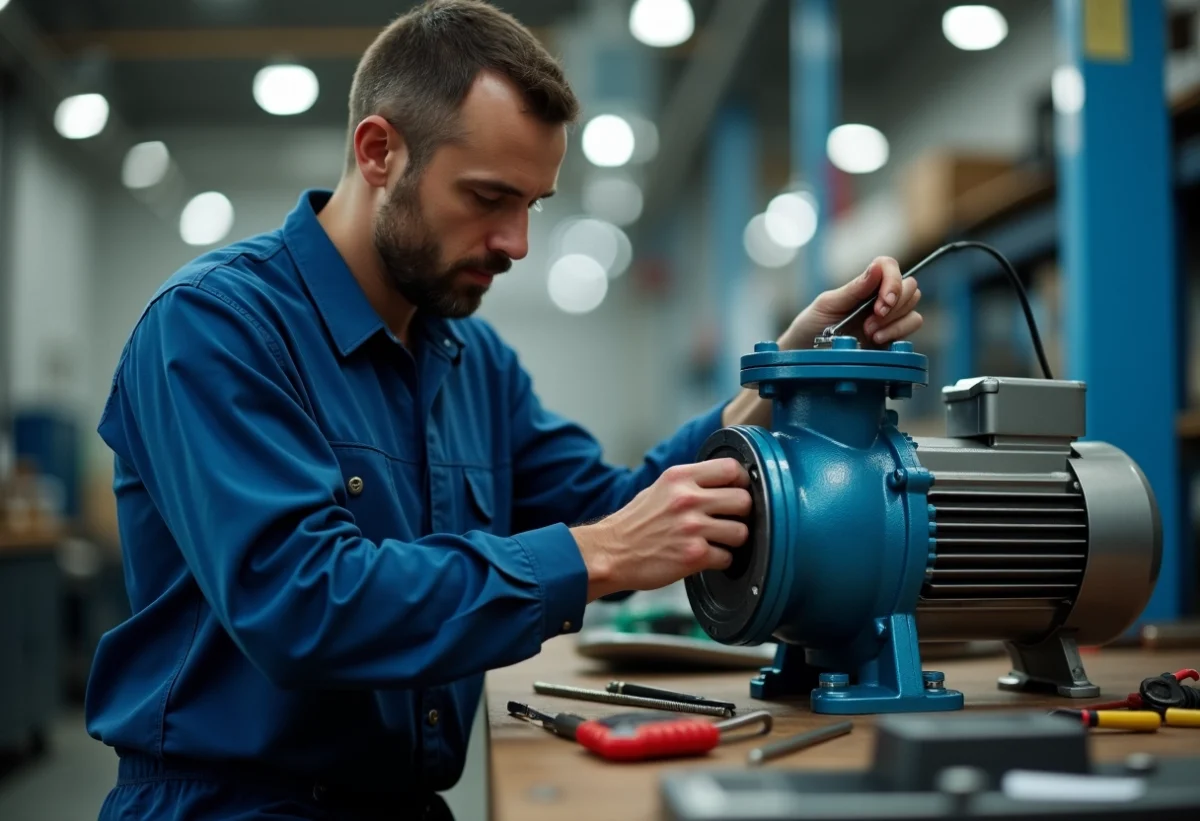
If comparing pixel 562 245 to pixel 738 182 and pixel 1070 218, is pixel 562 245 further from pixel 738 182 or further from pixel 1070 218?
pixel 1070 218

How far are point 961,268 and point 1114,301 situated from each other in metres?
2.28

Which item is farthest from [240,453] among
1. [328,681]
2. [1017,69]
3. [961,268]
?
[1017,69]

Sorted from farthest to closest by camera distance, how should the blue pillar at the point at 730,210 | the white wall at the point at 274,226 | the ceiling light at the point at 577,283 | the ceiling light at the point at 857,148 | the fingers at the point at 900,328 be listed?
the ceiling light at the point at 577,283 → the white wall at the point at 274,226 → the ceiling light at the point at 857,148 → the blue pillar at the point at 730,210 → the fingers at the point at 900,328

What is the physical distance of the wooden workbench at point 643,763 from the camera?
72 cm

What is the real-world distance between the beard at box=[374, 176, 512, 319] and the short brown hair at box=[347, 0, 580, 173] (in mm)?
47

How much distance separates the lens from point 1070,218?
204 centimetres

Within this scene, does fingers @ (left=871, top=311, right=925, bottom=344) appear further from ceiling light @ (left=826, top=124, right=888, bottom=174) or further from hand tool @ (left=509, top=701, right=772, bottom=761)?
ceiling light @ (left=826, top=124, right=888, bottom=174)

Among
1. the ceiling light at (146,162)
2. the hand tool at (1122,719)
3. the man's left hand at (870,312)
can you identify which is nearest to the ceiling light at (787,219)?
the ceiling light at (146,162)

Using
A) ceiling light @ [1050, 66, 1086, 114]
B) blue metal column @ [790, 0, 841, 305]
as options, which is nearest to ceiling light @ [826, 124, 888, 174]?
blue metal column @ [790, 0, 841, 305]

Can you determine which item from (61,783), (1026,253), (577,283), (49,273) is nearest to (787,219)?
(577,283)

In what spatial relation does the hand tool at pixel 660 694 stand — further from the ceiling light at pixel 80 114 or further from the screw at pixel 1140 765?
the ceiling light at pixel 80 114

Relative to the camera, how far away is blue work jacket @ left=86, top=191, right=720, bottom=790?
0.91 metres

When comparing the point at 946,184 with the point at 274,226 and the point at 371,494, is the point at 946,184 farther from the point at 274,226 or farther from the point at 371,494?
the point at 274,226

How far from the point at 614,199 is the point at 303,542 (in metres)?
8.21
